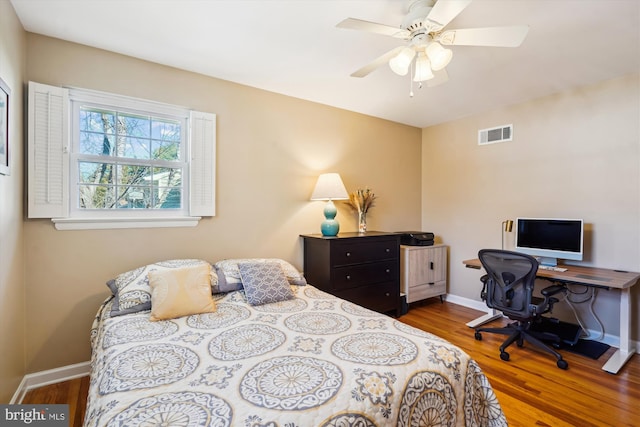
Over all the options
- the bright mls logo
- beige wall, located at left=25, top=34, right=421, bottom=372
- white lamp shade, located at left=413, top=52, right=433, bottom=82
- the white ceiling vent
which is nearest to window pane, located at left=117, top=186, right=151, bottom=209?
beige wall, located at left=25, top=34, right=421, bottom=372

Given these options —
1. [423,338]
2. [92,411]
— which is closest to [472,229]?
[423,338]

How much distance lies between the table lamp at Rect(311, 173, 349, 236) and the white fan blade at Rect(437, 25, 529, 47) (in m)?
1.67

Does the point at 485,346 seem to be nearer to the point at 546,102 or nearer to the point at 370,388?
the point at 370,388

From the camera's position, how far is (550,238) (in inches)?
119

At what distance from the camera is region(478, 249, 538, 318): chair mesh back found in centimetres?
252

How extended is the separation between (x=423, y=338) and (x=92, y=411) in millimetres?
1406

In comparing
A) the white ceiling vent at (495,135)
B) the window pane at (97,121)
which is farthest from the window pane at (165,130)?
the white ceiling vent at (495,135)

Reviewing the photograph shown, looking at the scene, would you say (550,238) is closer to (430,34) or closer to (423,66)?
(423,66)

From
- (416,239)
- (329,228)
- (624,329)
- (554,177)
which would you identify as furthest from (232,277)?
(554,177)

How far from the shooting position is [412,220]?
4.44 meters

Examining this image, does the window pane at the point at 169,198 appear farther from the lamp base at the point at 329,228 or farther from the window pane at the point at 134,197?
the lamp base at the point at 329,228

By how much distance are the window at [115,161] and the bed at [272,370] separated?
2.54 feet

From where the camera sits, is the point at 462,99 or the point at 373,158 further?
the point at 373,158

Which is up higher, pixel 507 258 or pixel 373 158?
pixel 373 158
